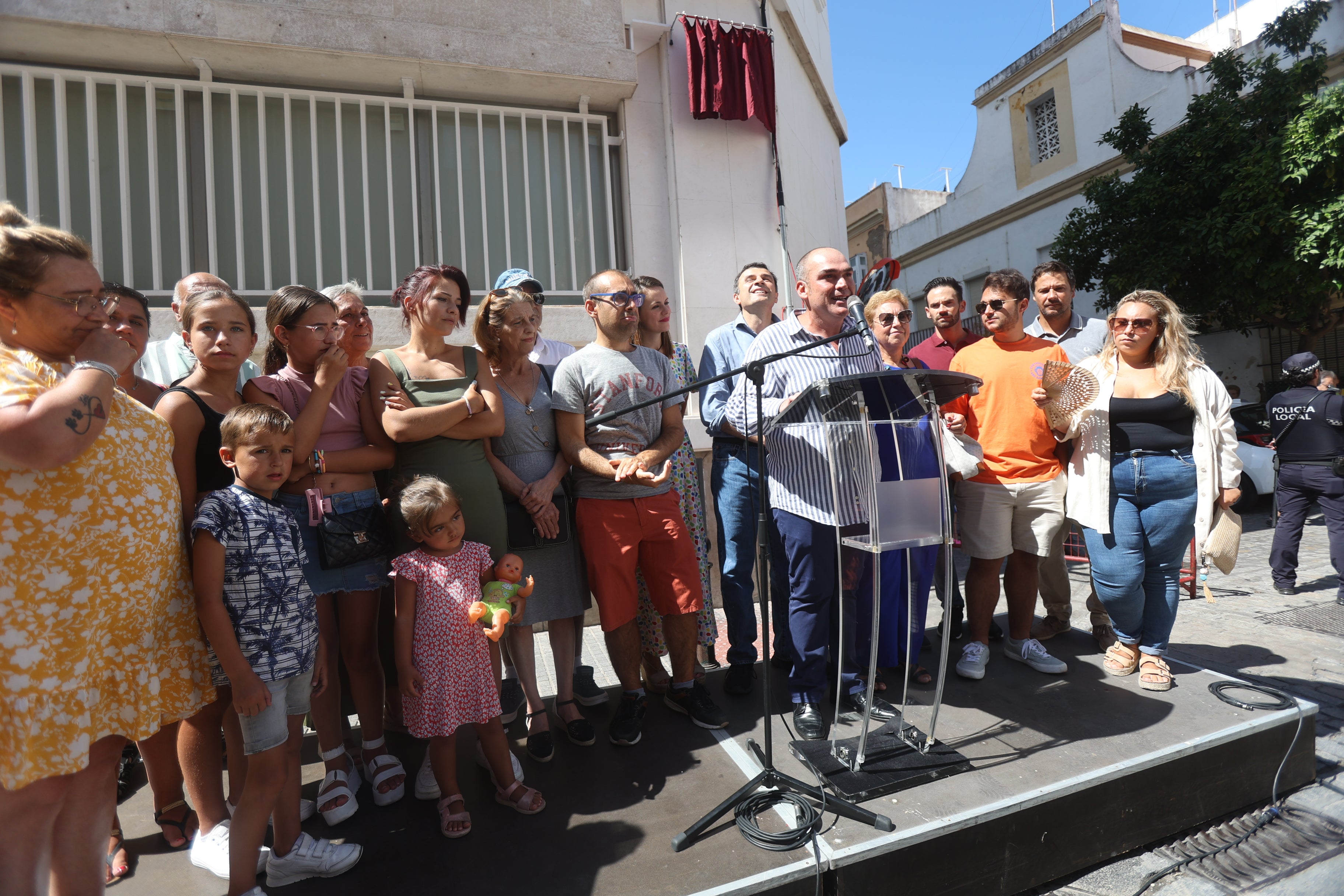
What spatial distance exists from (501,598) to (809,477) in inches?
52.1

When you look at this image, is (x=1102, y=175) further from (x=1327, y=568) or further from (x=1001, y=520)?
(x=1001, y=520)

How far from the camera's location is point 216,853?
2.37 meters

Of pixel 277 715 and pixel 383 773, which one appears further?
pixel 383 773

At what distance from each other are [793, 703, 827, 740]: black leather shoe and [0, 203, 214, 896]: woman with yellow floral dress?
2314 mm

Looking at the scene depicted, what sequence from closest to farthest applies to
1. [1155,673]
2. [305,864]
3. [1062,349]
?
[305,864]
[1155,673]
[1062,349]

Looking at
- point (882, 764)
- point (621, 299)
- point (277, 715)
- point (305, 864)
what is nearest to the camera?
point (277, 715)

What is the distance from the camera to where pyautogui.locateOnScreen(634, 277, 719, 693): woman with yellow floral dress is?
3506mm

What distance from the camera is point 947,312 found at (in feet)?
14.1

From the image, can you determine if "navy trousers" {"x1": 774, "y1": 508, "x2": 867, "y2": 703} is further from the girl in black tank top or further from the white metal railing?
the white metal railing

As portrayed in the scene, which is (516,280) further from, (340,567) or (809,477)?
(809,477)

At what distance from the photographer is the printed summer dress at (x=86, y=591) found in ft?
5.62

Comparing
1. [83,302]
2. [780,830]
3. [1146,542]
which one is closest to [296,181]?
[83,302]

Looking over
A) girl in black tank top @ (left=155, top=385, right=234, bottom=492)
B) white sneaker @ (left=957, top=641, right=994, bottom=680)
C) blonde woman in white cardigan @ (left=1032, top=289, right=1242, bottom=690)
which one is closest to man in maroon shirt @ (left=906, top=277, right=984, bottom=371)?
blonde woman in white cardigan @ (left=1032, top=289, right=1242, bottom=690)

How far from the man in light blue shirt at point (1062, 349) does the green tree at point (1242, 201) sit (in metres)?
8.05
